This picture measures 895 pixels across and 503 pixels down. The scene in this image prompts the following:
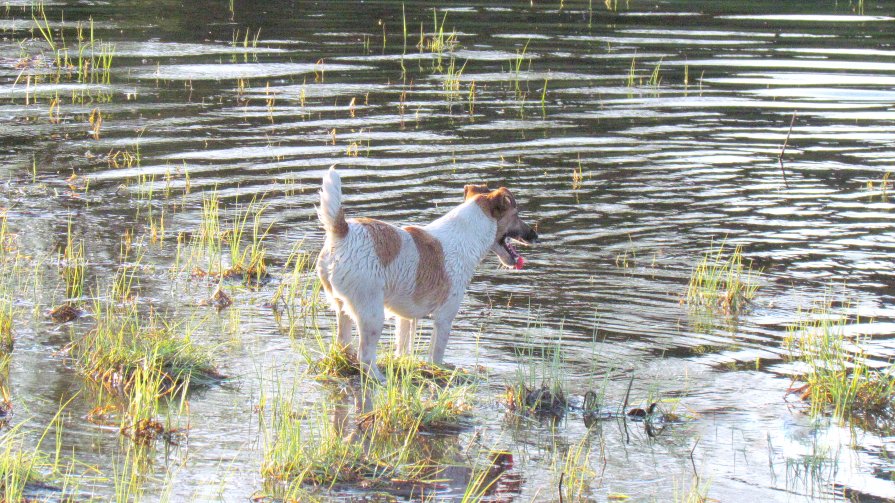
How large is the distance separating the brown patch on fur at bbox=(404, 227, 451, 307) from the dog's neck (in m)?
0.13

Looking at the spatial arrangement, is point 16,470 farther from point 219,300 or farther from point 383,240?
point 219,300

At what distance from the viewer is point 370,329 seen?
758 centimetres

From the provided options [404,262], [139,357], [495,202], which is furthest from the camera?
[495,202]

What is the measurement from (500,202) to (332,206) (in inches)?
74.7

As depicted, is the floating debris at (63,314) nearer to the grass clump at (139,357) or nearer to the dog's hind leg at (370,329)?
the grass clump at (139,357)

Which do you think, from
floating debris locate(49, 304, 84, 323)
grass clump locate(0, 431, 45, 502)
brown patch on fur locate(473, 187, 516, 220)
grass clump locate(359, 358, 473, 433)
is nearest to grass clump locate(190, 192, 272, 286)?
floating debris locate(49, 304, 84, 323)

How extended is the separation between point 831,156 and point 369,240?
28.9 feet

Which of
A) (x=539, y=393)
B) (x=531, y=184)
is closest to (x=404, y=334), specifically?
(x=539, y=393)

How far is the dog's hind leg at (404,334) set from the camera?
325 inches

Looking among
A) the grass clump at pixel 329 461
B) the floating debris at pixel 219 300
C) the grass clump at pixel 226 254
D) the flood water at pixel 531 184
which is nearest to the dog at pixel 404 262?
the flood water at pixel 531 184

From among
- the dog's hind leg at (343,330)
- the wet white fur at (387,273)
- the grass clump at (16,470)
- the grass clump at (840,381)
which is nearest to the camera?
the grass clump at (16,470)

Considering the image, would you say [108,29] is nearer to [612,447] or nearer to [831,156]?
[831,156]

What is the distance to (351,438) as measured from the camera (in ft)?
21.8

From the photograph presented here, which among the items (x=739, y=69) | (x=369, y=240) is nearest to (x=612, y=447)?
(x=369, y=240)
